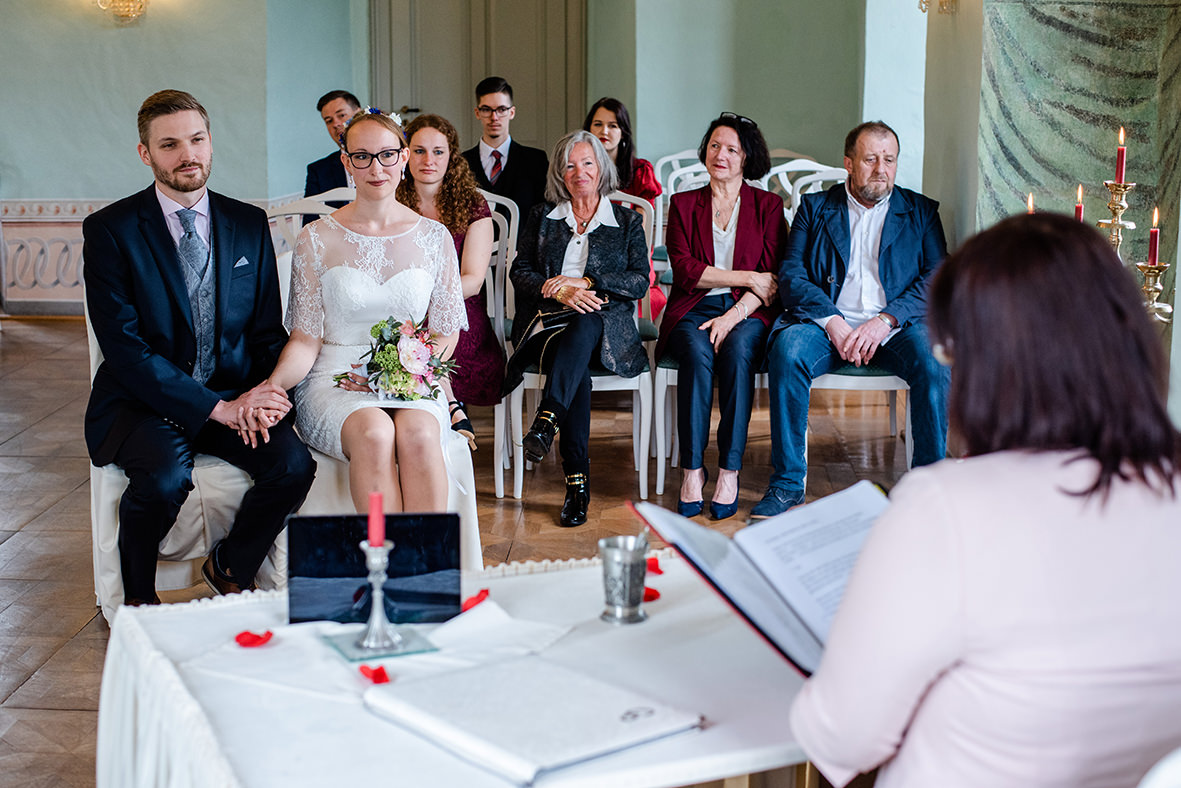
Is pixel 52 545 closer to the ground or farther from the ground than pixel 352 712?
closer to the ground

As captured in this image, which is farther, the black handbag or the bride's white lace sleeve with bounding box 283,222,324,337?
the black handbag

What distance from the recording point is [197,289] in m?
3.14

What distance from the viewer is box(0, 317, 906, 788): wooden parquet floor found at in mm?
2633

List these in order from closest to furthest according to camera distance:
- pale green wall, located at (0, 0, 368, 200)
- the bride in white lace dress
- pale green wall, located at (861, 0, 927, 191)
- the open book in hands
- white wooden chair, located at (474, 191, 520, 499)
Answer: the open book in hands < the bride in white lace dress < white wooden chair, located at (474, 191, 520, 499) < pale green wall, located at (861, 0, 927, 191) < pale green wall, located at (0, 0, 368, 200)

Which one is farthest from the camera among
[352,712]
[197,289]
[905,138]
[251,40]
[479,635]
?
[251,40]

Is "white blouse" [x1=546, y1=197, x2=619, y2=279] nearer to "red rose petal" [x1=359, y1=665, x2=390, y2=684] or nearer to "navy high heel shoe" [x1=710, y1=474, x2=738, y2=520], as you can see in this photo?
"navy high heel shoe" [x1=710, y1=474, x2=738, y2=520]

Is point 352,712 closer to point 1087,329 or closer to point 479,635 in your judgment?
point 479,635

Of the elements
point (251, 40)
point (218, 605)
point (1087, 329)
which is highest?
point (251, 40)

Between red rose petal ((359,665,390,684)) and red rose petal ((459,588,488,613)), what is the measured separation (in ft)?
0.80

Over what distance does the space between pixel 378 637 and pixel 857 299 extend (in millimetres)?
2916

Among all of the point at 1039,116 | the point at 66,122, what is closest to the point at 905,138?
the point at 1039,116

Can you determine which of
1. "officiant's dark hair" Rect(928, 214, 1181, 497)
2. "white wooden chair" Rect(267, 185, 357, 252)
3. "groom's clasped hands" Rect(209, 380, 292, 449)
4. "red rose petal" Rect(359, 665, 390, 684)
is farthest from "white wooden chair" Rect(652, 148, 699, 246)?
"officiant's dark hair" Rect(928, 214, 1181, 497)

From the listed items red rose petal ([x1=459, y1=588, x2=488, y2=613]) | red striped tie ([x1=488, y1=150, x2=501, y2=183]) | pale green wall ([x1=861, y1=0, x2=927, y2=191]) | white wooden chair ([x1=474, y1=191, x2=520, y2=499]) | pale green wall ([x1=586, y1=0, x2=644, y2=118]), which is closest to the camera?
red rose petal ([x1=459, y1=588, x2=488, y2=613])

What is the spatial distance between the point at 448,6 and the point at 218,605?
298 inches
